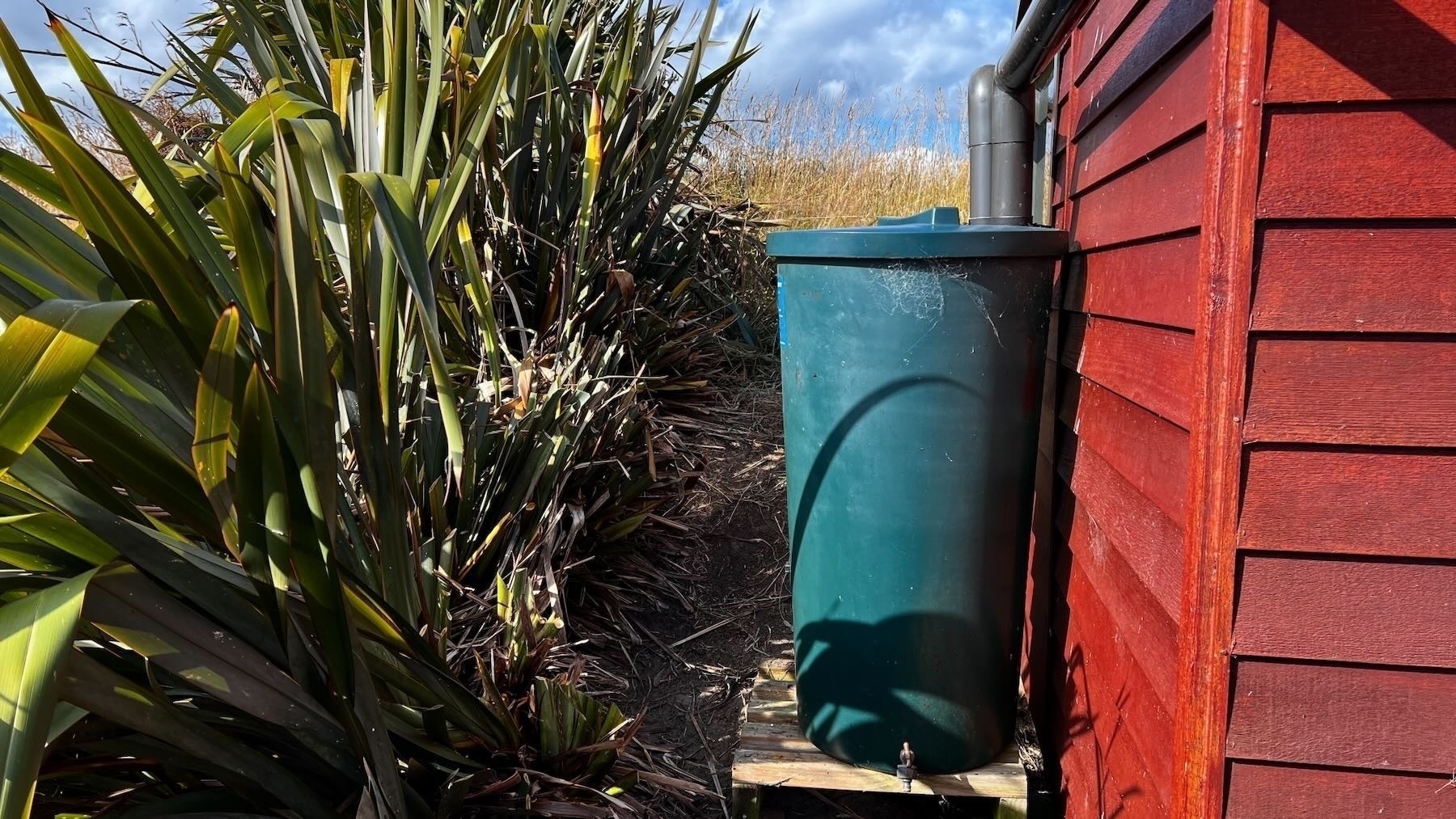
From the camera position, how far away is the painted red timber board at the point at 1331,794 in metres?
1.11

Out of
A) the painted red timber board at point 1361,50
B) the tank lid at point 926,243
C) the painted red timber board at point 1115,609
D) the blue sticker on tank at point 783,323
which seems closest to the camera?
the painted red timber board at point 1361,50

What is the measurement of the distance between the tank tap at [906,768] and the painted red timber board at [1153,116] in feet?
3.86

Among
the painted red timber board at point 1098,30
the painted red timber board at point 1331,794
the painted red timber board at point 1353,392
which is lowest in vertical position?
the painted red timber board at point 1331,794

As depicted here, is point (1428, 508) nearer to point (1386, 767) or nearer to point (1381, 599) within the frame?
point (1381, 599)

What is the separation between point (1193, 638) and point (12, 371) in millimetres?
1325

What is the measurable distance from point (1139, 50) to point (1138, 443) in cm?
66

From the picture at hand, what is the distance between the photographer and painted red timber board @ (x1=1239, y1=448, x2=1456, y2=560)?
1053mm

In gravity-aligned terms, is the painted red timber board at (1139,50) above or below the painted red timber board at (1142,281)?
above

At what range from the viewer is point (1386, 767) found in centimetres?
111

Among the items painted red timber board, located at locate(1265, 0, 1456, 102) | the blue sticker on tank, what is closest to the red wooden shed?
painted red timber board, located at locate(1265, 0, 1456, 102)

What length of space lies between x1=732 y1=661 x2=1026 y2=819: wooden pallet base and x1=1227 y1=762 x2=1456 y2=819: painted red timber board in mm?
740

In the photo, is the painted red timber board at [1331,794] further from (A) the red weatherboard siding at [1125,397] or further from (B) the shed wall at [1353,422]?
(A) the red weatherboard siding at [1125,397]

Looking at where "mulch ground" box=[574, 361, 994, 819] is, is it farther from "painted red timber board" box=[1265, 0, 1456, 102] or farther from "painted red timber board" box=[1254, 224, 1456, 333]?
"painted red timber board" box=[1265, 0, 1456, 102]

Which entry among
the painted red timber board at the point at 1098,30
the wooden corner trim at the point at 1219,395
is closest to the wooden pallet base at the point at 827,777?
the wooden corner trim at the point at 1219,395
